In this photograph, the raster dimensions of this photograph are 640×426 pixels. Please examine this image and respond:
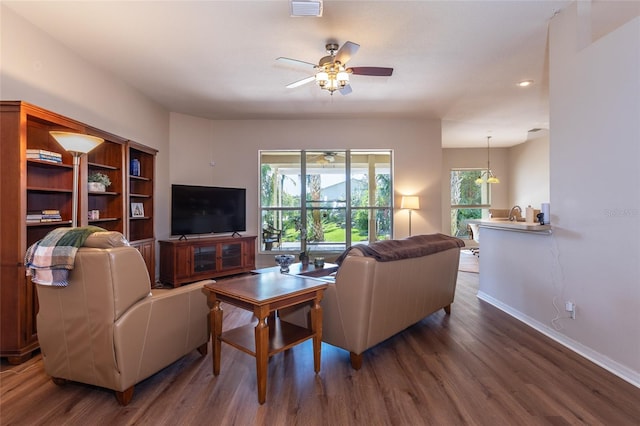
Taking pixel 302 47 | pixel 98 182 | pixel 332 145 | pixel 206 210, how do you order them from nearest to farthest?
pixel 302 47
pixel 98 182
pixel 206 210
pixel 332 145

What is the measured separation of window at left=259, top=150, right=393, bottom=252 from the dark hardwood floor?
134 inches

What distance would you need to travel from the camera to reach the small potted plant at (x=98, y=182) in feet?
11.2

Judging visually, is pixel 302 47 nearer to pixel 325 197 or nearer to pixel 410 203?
→ pixel 325 197

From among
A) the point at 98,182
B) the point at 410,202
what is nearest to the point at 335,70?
the point at 98,182

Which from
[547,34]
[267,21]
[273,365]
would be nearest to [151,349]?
[273,365]

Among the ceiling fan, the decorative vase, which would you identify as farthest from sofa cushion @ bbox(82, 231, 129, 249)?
the ceiling fan

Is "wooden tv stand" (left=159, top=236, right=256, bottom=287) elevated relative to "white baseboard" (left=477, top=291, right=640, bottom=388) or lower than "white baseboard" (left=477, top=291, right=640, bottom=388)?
elevated

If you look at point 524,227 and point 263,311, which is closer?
point 263,311

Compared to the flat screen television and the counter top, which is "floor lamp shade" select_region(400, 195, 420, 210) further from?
the flat screen television

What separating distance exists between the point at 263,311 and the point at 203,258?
341cm

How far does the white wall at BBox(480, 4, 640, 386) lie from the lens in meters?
2.16

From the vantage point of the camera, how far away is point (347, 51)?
2723mm

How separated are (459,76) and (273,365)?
3998 millimetres

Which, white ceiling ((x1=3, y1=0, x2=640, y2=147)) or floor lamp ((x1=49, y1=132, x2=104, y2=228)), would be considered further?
white ceiling ((x1=3, y1=0, x2=640, y2=147))
